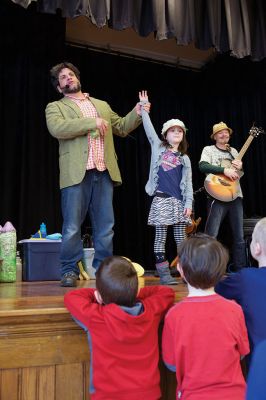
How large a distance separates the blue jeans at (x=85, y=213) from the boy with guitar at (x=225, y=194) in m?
1.26

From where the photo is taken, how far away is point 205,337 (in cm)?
113

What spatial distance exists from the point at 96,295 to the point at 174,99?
176 inches

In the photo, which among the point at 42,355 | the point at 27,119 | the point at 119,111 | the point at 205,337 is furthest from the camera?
the point at 119,111

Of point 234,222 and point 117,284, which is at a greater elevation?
point 234,222

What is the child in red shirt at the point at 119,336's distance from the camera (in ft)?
3.81

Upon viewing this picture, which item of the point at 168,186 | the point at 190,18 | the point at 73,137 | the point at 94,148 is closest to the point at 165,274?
the point at 168,186

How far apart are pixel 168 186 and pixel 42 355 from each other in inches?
51.3

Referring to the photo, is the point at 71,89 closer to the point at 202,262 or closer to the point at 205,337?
the point at 202,262

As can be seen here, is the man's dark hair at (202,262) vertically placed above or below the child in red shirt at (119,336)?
above

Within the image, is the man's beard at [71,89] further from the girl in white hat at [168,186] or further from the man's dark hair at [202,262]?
the man's dark hair at [202,262]

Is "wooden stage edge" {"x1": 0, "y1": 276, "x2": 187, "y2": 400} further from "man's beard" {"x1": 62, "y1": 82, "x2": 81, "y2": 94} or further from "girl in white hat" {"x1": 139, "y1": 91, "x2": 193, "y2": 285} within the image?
"man's beard" {"x1": 62, "y1": 82, "x2": 81, "y2": 94}

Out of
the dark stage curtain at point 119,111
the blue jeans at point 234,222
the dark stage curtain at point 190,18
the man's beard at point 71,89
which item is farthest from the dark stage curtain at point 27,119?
the man's beard at point 71,89

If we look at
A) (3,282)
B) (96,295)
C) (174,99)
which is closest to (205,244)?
(96,295)

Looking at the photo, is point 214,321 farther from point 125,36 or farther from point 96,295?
point 125,36
